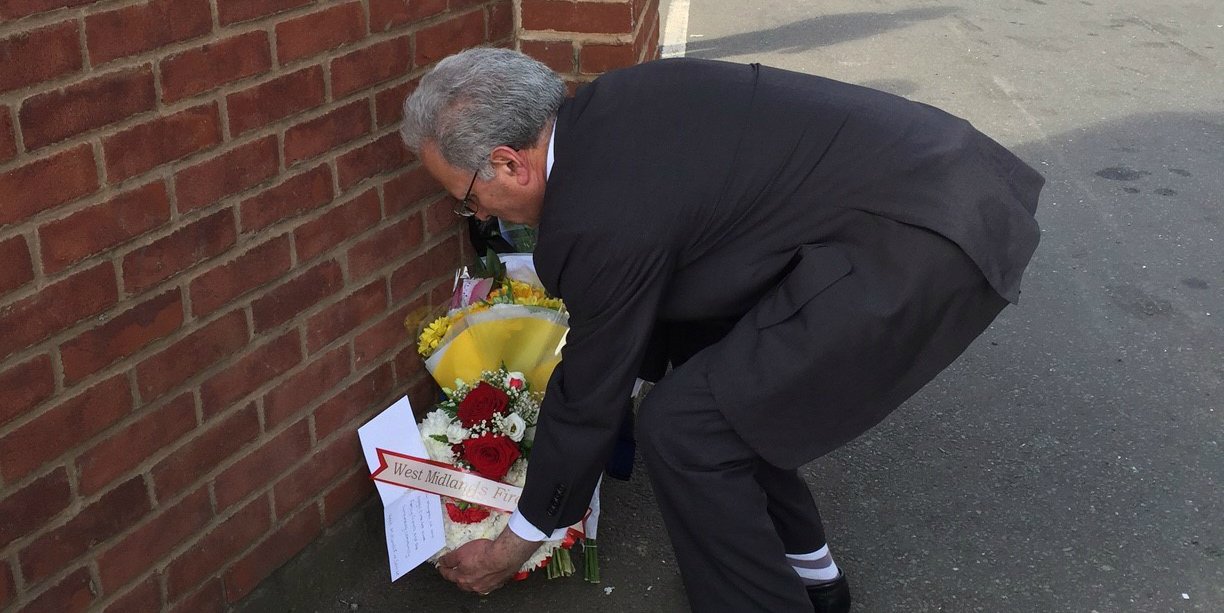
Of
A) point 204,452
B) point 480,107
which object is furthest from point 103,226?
point 480,107

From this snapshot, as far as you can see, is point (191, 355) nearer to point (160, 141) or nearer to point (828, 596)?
point (160, 141)

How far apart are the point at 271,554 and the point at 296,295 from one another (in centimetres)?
60

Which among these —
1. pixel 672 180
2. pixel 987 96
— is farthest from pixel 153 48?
pixel 987 96

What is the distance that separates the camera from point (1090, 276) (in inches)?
185

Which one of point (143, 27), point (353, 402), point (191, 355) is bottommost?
point (353, 402)

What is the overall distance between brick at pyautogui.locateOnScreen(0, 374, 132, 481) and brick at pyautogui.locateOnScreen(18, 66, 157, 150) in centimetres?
46

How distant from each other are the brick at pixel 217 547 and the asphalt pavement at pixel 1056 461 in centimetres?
16

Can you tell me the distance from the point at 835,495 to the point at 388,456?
1232 millimetres

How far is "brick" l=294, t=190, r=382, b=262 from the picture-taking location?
256 centimetres

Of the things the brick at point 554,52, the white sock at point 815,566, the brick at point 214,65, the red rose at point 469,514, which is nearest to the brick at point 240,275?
the brick at point 214,65

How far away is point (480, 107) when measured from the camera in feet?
7.36

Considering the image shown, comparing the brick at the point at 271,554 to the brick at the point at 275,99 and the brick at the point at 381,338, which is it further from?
the brick at the point at 275,99

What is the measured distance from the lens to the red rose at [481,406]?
2.86m

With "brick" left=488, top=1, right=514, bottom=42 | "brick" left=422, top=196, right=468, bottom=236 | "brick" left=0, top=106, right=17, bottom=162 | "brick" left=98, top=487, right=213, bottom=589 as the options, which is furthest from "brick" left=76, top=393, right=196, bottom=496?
"brick" left=488, top=1, right=514, bottom=42
